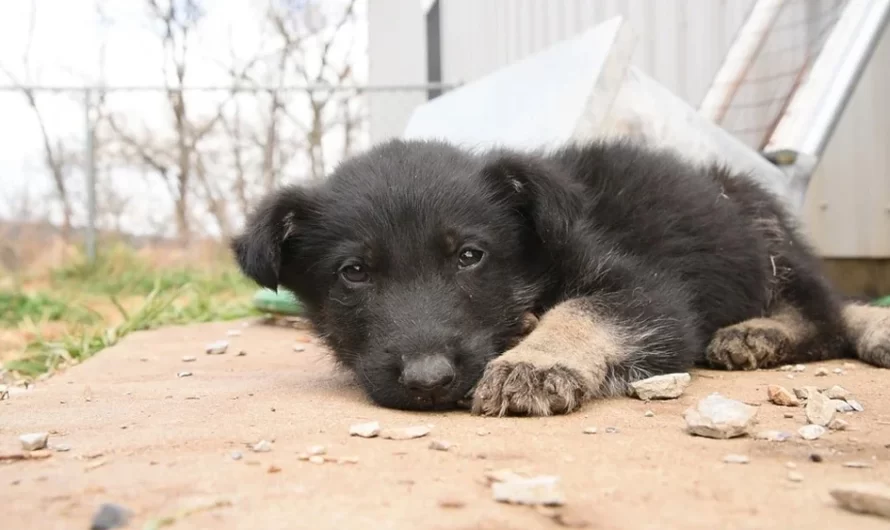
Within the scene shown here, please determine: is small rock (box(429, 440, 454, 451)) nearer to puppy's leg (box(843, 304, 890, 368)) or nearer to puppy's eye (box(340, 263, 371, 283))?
puppy's eye (box(340, 263, 371, 283))

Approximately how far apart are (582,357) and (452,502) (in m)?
1.40

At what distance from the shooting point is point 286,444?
2.11 metres

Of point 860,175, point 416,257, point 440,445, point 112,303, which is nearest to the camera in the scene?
point 440,445

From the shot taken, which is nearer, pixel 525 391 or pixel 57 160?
pixel 525 391

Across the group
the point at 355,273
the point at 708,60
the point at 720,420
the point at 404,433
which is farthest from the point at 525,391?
the point at 708,60

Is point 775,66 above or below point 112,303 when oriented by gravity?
above

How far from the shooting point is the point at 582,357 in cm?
285

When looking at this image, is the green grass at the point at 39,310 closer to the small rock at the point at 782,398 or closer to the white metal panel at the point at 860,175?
the small rock at the point at 782,398

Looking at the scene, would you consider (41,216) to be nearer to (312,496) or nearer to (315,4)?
(315,4)

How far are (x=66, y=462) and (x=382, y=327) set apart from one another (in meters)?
1.15

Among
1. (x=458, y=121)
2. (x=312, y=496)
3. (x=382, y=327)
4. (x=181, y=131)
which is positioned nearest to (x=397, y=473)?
(x=312, y=496)

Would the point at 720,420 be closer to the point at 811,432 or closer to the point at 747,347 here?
the point at 811,432

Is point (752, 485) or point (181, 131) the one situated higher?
point (181, 131)

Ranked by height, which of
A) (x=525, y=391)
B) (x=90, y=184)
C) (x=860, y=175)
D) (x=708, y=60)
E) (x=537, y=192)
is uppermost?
(x=708, y=60)
